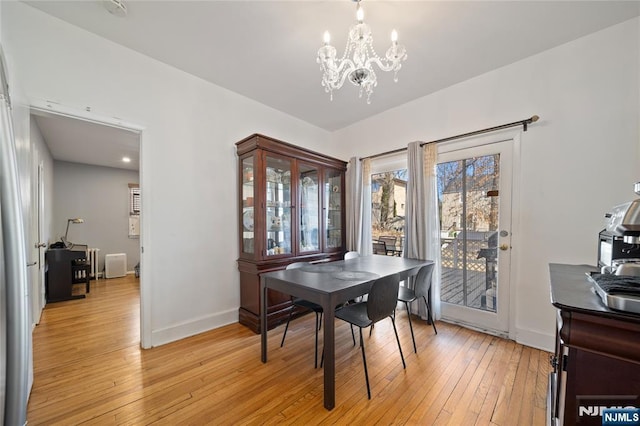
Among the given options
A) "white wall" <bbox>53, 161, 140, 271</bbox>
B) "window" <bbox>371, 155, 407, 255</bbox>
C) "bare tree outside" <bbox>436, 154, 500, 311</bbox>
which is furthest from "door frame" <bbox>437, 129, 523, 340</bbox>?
"white wall" <bbox>53, 161, 140, 271</bbox>

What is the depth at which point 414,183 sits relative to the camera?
298cm

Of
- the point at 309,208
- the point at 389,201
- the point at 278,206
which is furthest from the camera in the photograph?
the point at 389,201

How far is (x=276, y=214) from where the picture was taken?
2990mm

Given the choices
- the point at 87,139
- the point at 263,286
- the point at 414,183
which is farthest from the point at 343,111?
the point at 87,139

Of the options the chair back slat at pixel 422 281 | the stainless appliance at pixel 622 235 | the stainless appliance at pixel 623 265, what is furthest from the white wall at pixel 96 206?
the stainless appliance at pixel 622 235

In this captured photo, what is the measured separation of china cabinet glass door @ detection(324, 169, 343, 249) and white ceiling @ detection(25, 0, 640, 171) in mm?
1426

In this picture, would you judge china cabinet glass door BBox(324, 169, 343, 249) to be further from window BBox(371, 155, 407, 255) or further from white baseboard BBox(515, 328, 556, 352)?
white baseboard BBox(515, 328, 556, 352)

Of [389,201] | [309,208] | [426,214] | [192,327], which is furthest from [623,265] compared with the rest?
[192,327]

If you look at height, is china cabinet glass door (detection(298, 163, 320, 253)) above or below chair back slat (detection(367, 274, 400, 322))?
above

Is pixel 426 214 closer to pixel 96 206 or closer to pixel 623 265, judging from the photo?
pixel 623 265

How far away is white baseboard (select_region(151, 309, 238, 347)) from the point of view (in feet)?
7.77

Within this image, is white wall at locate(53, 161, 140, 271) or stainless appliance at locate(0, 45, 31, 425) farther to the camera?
white wall at locate(53, 161, 140, 271)

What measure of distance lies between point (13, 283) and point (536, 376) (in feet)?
10.0

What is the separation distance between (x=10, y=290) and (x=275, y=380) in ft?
5.23
